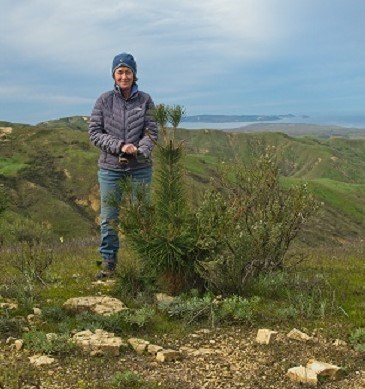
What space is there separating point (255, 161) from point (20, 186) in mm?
63476

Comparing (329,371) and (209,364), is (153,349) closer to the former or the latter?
(209,364)

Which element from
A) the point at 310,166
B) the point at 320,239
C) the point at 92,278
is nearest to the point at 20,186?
the point at 320,239

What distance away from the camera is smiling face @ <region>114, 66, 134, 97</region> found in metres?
7.50

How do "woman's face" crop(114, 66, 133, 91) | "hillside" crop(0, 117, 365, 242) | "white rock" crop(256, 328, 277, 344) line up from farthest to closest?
"hillside" crop(0, 117, 365, 242) → "woman's face" crop(114, 66, 133, 91) → "white rock" crop(256, 328, 277, 344)

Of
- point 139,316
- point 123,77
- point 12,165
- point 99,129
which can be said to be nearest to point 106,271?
point 99,129

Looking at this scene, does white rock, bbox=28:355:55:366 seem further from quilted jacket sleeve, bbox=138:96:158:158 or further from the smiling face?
the smiling face

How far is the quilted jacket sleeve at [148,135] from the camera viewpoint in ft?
24.1

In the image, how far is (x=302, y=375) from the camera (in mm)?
4625

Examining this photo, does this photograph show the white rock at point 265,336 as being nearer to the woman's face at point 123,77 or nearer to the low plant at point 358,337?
the low plant at point 358,337

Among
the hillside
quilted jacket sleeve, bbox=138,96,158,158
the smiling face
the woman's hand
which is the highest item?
the smiling face

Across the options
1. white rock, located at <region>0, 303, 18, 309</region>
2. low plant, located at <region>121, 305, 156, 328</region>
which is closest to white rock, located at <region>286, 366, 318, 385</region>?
low plant, located at <region>121, 305, 156, 328</region>

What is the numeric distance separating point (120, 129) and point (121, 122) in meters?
0.10

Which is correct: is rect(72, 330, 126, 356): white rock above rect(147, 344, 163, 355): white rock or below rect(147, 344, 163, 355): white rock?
above

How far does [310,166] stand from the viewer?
171250 millimetres
